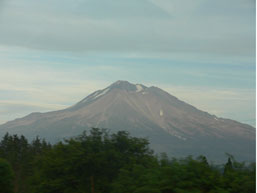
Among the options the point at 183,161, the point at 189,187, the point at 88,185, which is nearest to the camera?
the point at 189,187

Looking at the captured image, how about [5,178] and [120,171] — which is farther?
[120,171]

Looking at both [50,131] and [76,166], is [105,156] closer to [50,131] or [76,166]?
[76,166]

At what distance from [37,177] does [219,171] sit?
5.80 m

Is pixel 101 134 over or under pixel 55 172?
over

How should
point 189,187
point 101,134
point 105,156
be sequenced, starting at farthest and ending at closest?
point 101,134, point 105,156, point 189,187

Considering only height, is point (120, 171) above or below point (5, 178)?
above

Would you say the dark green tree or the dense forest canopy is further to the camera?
the dark green tree

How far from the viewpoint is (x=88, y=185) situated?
12930 millimetres

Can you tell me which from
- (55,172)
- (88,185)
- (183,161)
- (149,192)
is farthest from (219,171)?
(55,172)

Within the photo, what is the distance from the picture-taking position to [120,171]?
1250 centimetres

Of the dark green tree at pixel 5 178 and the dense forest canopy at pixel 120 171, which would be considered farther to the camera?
the dark green tree at pixel 5 178

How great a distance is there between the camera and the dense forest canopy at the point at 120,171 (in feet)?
32.4

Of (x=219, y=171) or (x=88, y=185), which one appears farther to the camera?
(x=88, y=185)

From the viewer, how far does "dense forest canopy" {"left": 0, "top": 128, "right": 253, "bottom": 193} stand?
987 cm
